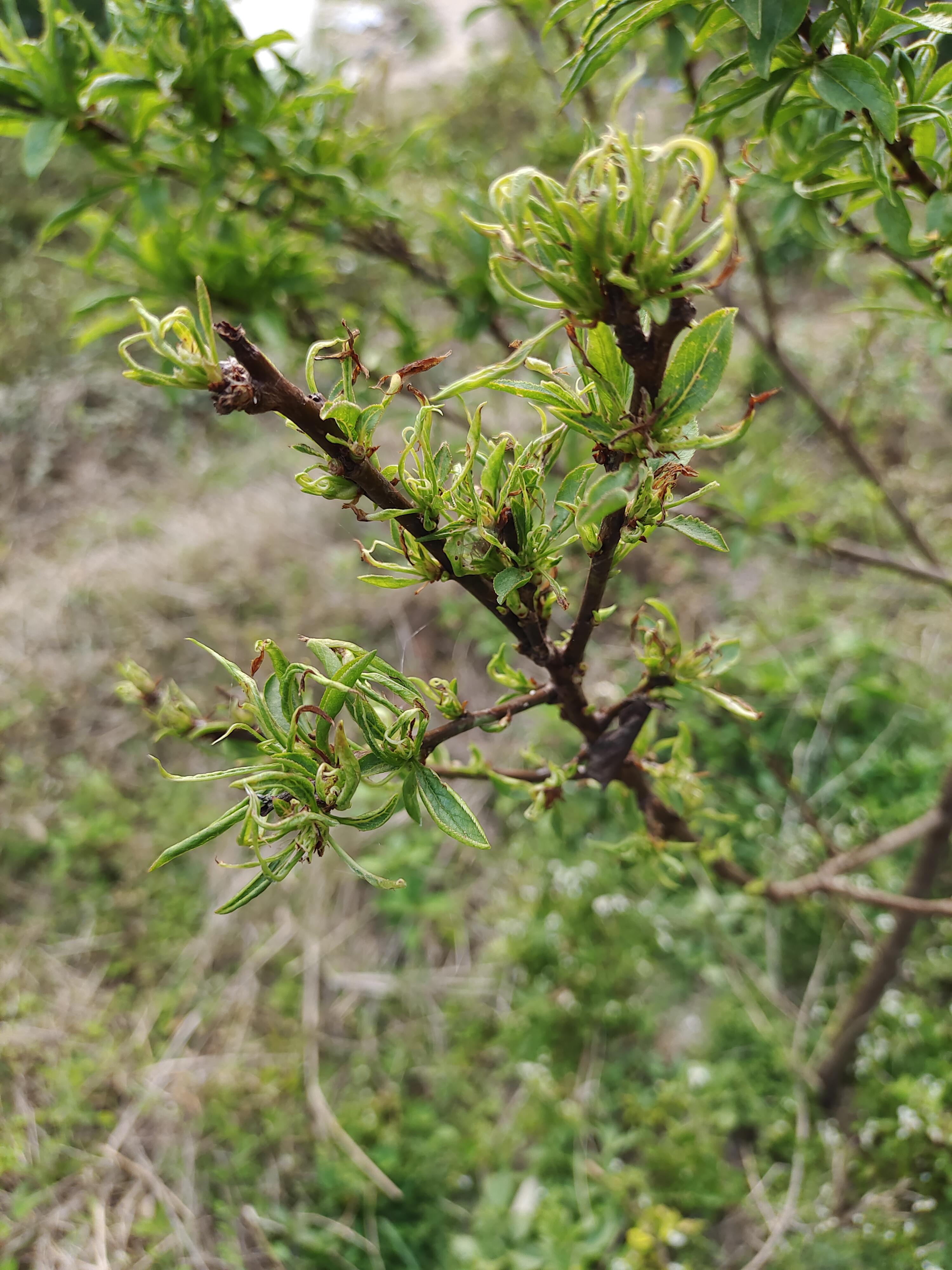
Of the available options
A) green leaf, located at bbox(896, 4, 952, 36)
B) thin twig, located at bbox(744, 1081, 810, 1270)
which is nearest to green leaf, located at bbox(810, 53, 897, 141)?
green leaf, located at bbox(896, 4, 952, 36)

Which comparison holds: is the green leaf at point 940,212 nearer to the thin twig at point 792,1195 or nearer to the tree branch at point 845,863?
the tree branch at point 845,863

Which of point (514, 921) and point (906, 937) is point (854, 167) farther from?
point (514, 921)

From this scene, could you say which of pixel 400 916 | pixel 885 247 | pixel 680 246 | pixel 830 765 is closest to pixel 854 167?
pixel 885 247

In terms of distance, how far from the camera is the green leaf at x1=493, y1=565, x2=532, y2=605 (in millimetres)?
451

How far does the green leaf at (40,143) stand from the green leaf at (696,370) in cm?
83

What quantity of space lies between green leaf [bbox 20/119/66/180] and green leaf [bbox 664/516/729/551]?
864 millimetres

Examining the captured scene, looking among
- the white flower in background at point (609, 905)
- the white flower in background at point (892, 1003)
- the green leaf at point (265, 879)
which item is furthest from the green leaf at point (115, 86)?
the white flower in background at point (892, 1003)

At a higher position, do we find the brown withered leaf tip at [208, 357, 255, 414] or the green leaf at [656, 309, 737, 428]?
the brown withered leaf tip at [208, 357, 255, 414]

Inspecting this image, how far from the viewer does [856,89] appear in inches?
19.3

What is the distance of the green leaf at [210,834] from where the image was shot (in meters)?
0.42

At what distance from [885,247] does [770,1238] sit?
6.24 ft

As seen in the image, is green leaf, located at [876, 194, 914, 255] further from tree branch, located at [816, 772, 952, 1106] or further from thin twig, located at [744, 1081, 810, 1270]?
thin twig, located at [744, 1081, 810, 1270]

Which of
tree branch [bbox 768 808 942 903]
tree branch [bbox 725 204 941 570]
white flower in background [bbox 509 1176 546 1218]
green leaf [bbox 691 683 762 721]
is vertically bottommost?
white flower in background [bbox 509 1176 546 1218]

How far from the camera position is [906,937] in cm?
137
